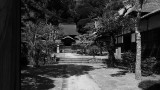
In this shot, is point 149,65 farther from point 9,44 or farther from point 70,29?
point 70,29

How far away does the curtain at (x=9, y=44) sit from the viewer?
716mm

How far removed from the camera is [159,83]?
28.4 feet

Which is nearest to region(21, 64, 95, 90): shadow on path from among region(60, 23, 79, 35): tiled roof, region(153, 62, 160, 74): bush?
region(153, 62, 160, 74): bush

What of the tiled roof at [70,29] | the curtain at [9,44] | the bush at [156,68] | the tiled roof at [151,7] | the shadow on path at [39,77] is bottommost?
the shadow on path at [39,77]

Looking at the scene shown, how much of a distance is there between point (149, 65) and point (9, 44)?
41.4 feet

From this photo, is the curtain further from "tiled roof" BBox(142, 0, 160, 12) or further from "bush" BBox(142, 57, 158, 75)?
"tiled roof" BBox(142, 0, 160, 12)

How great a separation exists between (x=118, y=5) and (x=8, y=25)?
1552 centimetres

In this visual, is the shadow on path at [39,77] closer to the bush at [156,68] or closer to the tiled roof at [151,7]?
the bush at [156,68]

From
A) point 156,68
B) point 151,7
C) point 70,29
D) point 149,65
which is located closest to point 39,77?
point 149,65

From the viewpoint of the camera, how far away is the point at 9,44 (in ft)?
2.53

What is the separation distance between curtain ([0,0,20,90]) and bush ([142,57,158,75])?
12076 millimetres

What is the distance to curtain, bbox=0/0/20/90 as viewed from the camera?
2.35 feet

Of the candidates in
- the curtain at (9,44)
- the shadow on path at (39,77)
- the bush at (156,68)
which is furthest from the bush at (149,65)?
the curtain at (9,44)

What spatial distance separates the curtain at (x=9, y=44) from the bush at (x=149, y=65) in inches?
475
